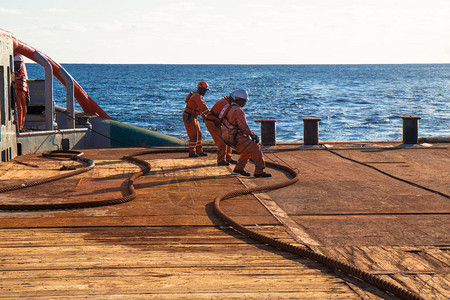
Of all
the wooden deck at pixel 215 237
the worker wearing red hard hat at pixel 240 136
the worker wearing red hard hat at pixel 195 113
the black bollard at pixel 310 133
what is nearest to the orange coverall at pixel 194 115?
the worker wearing red hard hat at pixel 195 113

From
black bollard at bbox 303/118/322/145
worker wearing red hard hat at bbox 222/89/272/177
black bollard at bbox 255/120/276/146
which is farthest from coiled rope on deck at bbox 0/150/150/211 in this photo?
black bollard at bbox 303/118/322/145

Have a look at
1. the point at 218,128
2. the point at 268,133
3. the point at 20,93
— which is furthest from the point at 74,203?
the point at 268,133

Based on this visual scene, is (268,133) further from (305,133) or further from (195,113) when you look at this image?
(195,113)

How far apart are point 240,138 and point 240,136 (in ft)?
0.12

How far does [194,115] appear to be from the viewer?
11.9m

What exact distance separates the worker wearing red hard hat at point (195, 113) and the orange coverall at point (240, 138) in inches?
67.1

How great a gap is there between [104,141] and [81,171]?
7292 mm

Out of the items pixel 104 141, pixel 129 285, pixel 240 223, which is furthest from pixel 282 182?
pixel 104 141

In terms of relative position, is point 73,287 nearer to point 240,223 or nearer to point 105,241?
point 105,241

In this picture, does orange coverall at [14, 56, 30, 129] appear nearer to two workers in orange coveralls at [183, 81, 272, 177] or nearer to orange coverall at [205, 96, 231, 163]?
orange coverall at [205, 96, 231, 163]

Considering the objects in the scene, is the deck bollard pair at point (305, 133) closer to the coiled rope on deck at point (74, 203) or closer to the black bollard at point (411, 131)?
the black bollard at point (411, 131)

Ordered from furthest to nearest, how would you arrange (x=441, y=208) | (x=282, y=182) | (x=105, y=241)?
(x=282, y=182) → (x=441, y=208) → (x=105, y=241)

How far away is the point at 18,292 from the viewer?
405cm

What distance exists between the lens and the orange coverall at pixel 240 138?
9695mm
